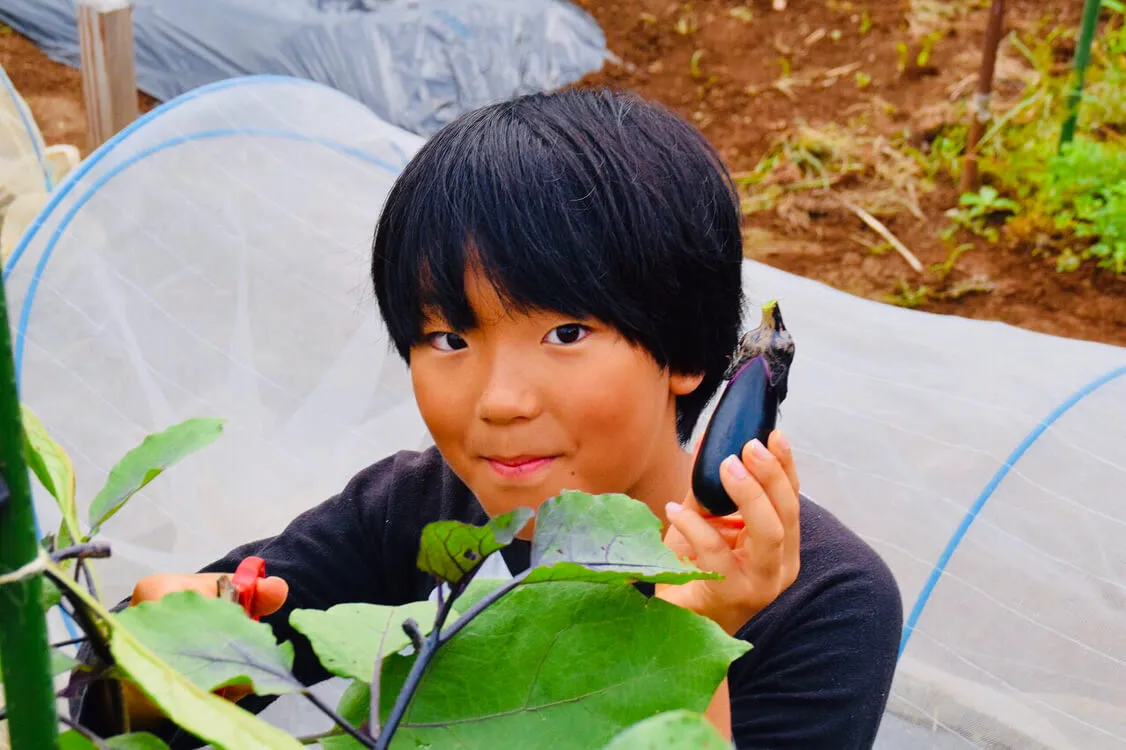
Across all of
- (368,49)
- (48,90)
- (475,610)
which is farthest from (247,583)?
(48,90)

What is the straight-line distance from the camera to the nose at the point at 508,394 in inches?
33.0

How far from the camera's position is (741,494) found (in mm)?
688

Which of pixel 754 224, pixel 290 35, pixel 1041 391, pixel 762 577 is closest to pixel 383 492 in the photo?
pixel 762 577

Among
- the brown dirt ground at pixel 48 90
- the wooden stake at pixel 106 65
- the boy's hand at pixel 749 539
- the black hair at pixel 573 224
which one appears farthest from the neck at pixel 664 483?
the brown dirt ground at pixel 48 90

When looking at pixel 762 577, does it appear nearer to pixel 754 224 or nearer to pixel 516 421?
pixel 516 421

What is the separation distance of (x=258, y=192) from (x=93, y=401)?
402 millimetres

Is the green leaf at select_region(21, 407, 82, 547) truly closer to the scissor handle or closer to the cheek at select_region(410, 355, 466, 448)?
Result: the scissor handle

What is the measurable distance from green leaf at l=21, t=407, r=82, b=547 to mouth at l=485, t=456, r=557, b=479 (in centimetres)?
41

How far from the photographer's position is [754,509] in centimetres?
69

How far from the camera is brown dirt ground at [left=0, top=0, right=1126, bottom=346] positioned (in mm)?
3131

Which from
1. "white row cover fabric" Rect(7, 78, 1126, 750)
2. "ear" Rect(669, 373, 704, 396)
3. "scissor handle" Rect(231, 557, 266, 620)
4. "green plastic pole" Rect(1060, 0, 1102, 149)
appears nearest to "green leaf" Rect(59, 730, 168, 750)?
"scissor handle" Rect(231, 557, 266, 620)

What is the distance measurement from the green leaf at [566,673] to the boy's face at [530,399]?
39 cm

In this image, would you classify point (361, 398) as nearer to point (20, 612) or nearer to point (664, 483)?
point (664, 483)

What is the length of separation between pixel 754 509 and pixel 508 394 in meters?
0.22
